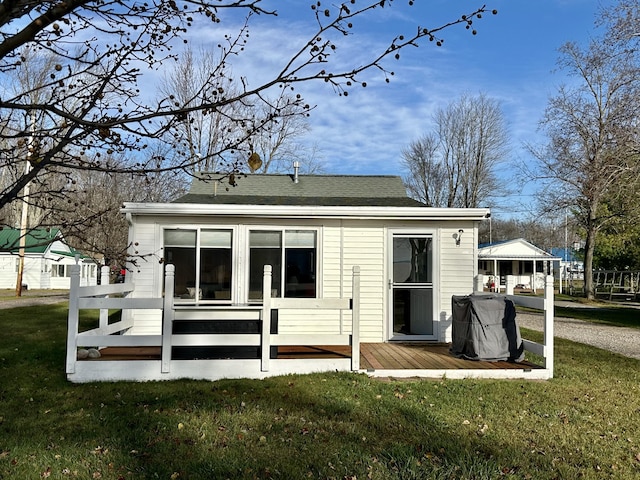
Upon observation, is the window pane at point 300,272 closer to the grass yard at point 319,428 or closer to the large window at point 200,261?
the large window at point 200,261


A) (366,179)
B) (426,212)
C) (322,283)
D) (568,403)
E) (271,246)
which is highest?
(366,179)

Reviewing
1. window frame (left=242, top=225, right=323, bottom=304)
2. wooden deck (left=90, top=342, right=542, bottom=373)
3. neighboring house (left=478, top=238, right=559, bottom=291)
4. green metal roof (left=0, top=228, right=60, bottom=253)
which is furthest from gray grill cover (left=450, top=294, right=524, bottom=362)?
neighboring house (left=478, top=238, right=559, bottom=291)

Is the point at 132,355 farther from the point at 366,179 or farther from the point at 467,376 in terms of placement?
the point at 366,179

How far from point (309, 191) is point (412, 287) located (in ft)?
11.3

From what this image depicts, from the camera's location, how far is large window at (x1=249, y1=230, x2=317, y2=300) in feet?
26.4

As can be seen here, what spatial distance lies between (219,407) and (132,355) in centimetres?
247

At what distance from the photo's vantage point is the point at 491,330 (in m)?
6.46

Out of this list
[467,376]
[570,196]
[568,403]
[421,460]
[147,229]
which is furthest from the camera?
[570,196]

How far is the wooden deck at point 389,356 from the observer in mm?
6086

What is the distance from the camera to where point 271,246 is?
26.5 feet

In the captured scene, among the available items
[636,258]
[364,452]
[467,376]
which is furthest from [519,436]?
[636,258]

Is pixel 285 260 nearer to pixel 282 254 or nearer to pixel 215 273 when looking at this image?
pixel 282 254

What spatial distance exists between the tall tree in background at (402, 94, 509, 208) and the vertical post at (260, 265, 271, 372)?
2979 cm

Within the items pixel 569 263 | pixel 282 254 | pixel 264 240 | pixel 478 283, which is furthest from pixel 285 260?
pixel 569 263
